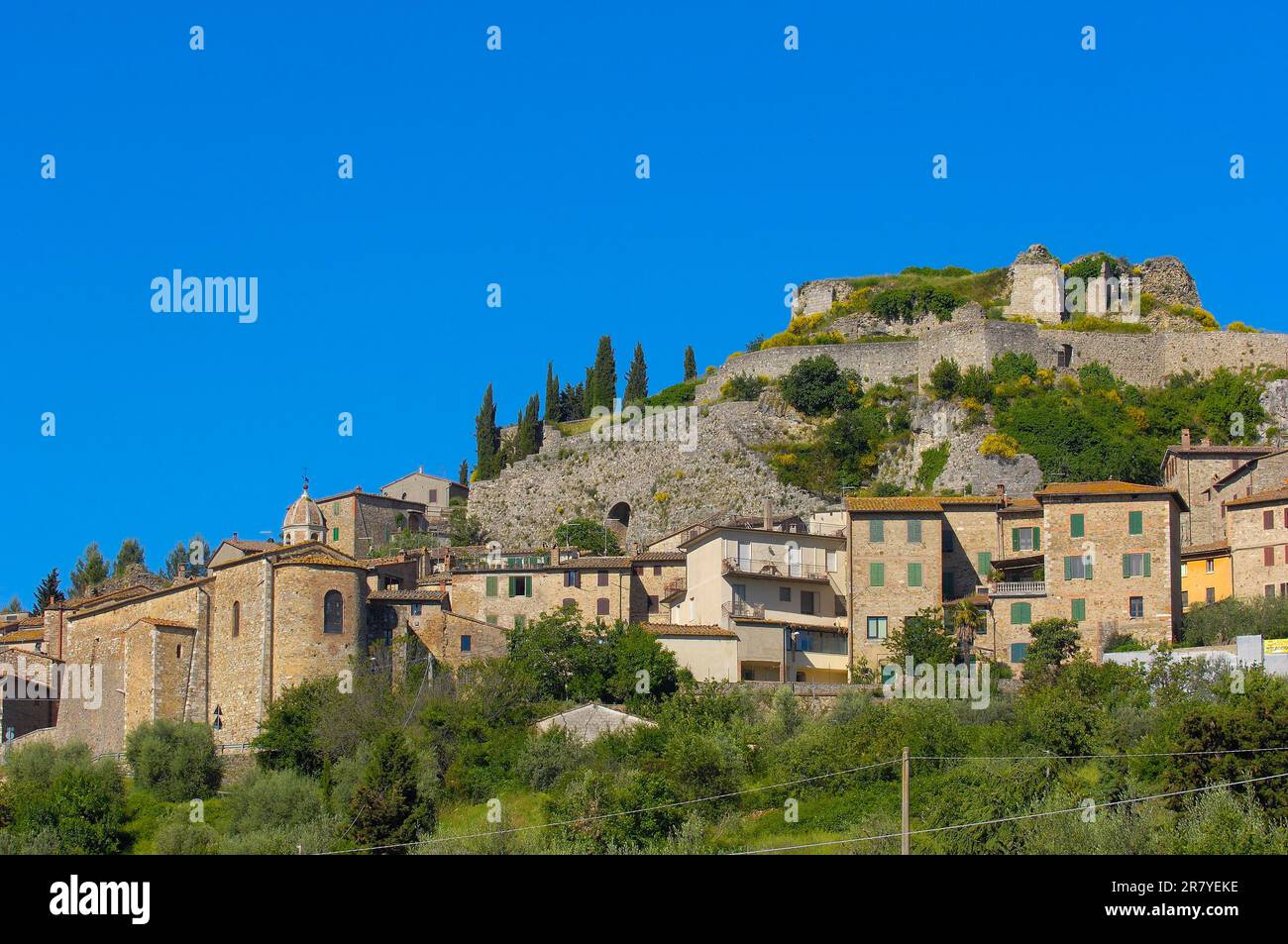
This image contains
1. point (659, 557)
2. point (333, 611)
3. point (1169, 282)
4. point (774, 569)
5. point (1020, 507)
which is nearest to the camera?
point (333, 611)

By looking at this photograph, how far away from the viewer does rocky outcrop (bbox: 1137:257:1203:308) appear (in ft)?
302

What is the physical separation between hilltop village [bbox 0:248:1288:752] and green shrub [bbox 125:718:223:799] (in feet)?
5.61

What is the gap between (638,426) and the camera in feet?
297

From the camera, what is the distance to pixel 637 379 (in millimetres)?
99562

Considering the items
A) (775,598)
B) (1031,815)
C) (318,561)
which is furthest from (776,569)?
(1031,815)

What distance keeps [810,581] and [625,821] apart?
61.4 feet

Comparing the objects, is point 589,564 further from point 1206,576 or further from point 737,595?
point 1206,576

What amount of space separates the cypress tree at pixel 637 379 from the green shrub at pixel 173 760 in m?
44.7

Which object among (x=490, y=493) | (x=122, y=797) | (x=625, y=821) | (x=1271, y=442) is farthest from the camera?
(x=490, y=493)

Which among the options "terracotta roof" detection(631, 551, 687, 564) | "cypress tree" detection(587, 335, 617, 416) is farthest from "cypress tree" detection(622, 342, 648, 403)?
"terracotta roof" detection(631, 551, 687, 564)

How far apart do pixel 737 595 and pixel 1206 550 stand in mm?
15029

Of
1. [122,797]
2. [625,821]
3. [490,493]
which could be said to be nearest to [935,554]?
[625,821]

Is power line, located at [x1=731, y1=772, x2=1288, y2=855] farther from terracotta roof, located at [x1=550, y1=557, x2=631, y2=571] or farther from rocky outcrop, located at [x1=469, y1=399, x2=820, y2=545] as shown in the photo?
rocky outcrop, located at [x1=469, y1=399, x2=820, y2=545]
